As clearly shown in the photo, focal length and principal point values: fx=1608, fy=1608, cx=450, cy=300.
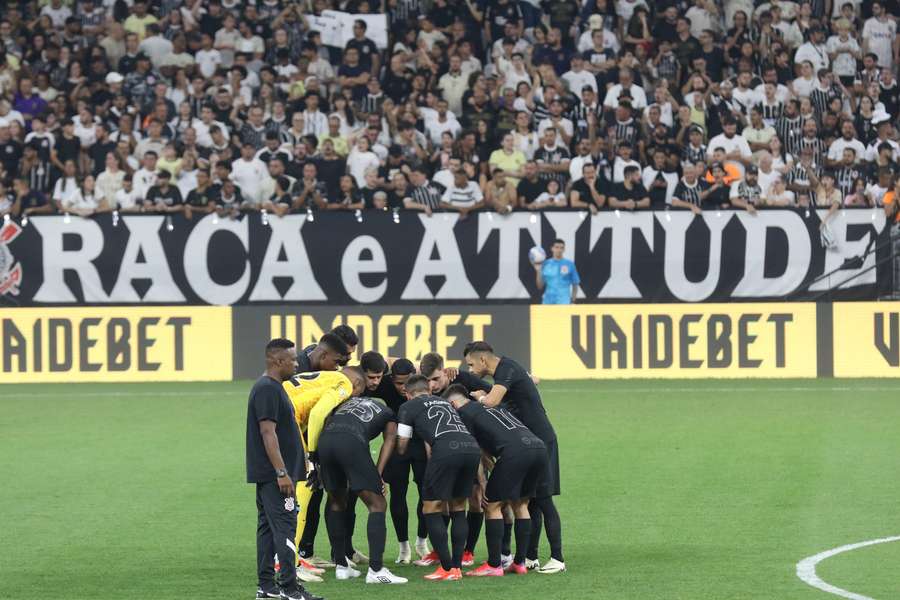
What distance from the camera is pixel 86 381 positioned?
980 inches

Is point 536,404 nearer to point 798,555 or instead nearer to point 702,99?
point 798,555

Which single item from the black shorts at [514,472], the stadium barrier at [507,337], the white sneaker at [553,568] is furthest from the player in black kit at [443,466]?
the stadium barrier at [507,337]

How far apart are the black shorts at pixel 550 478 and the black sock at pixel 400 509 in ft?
3.34

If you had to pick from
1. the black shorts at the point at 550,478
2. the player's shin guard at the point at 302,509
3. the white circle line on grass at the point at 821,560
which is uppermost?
the black shorts at the point at 550,478

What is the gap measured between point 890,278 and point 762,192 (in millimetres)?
2456

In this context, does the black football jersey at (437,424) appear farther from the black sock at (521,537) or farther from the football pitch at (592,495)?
the football pitch at (592,495)

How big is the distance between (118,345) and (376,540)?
14.9m

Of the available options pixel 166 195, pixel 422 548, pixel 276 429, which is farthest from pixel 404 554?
pixel 166 195

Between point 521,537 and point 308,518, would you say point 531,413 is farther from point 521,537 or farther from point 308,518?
point 308,518

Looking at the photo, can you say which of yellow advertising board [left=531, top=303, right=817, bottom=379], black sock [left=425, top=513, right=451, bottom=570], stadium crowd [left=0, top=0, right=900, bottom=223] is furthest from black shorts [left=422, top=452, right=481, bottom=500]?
stadium crowd [left=0, top=0, right=900, bottom=223]

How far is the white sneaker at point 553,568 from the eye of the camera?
10.9m

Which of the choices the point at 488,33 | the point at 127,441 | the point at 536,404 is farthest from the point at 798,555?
the point at 488,33

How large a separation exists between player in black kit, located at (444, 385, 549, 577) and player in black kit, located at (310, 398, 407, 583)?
1.98 ft

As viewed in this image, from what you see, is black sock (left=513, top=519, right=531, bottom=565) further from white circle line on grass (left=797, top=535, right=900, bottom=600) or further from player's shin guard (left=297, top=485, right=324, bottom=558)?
white circle line on grass (left=797, top=535, right=900, bottom=600)
